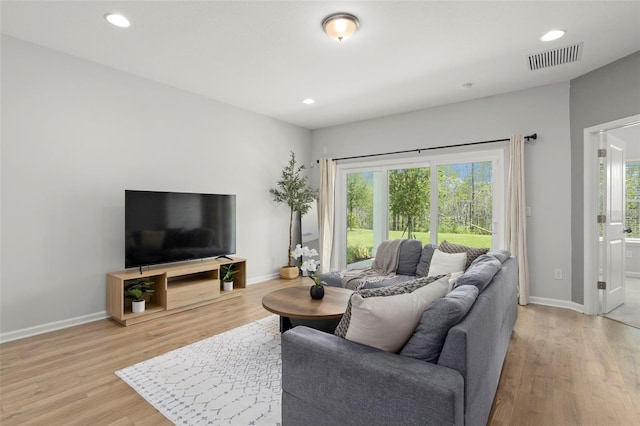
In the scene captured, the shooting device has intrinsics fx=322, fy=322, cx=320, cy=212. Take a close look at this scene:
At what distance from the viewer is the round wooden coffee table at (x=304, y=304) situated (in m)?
2.50

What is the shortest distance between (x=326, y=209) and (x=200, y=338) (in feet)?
11.6

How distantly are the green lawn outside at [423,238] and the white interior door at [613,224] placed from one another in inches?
50.2

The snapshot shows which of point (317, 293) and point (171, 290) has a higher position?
point (317, 293)

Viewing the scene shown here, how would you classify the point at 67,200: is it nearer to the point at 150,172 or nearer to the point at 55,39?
the point at 150,172

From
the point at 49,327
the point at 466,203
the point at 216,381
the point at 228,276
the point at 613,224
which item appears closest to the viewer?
the point at 216,381

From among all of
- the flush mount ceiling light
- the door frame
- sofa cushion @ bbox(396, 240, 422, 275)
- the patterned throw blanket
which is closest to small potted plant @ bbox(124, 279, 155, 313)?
the patterned throw blanket

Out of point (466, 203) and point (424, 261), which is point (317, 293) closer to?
point (424, 261)

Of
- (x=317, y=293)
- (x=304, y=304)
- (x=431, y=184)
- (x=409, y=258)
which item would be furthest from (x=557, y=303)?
(x=304, y=304)

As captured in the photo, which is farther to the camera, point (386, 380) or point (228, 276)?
point (228, 276)

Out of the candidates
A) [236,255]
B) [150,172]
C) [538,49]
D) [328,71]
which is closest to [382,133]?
[328,71]

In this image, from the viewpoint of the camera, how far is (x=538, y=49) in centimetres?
315

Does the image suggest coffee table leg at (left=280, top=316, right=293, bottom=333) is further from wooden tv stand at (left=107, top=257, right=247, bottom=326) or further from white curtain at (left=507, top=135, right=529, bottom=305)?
white curtain at (left=507, top=135, right=529, bottom=305)

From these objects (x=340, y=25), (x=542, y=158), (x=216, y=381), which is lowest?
(x=216, y=381)

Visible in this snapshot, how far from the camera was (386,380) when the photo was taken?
127 cm
